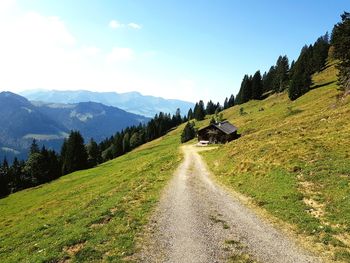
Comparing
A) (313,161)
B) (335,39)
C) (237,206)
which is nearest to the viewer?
(237,206)

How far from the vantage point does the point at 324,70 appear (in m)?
135

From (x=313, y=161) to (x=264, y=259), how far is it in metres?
18.2

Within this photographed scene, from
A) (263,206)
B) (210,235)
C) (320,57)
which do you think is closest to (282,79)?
(320,57)

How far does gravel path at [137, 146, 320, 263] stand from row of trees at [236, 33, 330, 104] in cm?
9393

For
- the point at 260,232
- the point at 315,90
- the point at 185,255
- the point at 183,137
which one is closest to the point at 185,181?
the point at 260,232

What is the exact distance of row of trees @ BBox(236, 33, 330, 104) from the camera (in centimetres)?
11215

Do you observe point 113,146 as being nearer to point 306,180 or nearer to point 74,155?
point 74,155

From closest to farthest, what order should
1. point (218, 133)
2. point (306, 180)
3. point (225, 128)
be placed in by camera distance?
1. point (306, 180)
2. point (225, 128)
3. point (218, 133)

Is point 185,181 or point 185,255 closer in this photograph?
point 185,255

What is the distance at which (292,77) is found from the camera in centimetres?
11912

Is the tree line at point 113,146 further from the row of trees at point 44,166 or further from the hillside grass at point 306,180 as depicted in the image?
the hillside grass at point 306,180

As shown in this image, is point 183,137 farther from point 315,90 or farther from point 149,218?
point 149,218

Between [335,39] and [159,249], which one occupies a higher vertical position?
[335,39]

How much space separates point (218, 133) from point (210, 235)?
2755 inches
